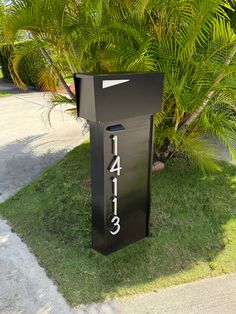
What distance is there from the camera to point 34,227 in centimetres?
348

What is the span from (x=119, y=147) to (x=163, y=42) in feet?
5.00

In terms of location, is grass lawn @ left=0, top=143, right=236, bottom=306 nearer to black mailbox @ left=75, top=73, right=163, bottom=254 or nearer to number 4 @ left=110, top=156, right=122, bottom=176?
black mailbox @ left=75, top=73, right=163, bottom=254

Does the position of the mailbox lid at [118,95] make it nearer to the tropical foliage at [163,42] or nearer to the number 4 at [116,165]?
the number 4 at [116,165]

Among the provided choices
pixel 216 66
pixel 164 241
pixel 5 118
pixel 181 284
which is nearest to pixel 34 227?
pixel 164 241

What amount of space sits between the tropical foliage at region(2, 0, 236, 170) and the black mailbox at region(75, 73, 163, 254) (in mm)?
800

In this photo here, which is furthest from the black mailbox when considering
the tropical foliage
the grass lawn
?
the tropical foliage

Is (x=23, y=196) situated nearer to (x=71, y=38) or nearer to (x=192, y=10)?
(x=71, y=38)

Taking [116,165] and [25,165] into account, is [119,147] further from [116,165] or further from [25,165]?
[25,165]

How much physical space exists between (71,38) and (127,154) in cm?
182

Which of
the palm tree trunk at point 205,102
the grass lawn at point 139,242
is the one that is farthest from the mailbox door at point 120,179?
the palm tree trunk at point 205,102

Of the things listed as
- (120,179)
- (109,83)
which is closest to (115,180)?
(120,179)

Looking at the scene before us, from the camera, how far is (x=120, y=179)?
2783 millimetres

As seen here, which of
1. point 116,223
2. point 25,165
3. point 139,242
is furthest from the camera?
point 25,165

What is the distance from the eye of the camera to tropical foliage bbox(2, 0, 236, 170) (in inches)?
131
